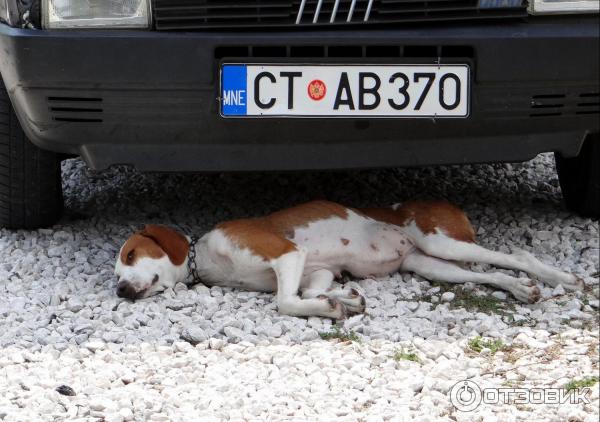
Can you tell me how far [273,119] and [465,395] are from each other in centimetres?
132

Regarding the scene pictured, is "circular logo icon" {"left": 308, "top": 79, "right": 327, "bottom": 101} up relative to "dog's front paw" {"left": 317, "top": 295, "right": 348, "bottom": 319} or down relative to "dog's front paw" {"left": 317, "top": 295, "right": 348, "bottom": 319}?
up

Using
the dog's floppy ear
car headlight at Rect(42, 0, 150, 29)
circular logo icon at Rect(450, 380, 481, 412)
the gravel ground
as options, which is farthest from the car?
circular logo icon at Rect(450, 380, 481, 412)

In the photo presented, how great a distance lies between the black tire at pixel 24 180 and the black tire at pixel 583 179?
230cm

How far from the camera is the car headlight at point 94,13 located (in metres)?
4.32

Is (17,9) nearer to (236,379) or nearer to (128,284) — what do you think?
(128,284)

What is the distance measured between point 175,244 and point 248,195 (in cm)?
118

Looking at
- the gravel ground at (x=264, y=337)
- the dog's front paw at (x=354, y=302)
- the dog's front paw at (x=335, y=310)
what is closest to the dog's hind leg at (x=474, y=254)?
the gravel ground at (x=264, y=337)

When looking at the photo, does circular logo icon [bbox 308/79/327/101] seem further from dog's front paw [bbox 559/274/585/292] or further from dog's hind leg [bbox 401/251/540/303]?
dog's front paw [bbox 559/274/585/292]

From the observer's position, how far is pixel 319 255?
4.88 metres

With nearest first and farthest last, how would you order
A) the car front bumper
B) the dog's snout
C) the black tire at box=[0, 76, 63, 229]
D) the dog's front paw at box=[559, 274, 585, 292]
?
the car front bumper
the dog's snout
the dog's front paw at box=[559, 274, 585, 292]
the black tire at box=[0, 76, 63, 229]

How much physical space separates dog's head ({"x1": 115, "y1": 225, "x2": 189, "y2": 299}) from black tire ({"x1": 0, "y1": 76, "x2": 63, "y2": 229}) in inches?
28.2

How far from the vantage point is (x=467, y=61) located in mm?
4406

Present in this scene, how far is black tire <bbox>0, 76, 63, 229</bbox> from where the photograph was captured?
5.07 m

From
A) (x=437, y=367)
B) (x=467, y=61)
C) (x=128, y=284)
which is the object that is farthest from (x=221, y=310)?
(x=467, y=61)
